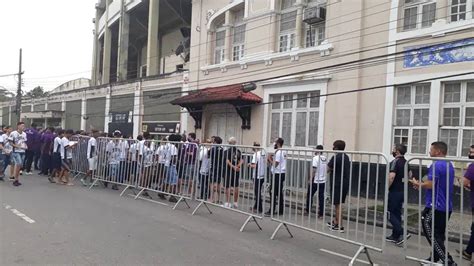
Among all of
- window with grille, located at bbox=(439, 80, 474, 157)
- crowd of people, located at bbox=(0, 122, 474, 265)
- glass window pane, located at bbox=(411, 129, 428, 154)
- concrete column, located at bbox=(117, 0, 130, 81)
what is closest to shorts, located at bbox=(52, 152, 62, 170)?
crowd of people, located at bbox=(0, 122, 474, 265)

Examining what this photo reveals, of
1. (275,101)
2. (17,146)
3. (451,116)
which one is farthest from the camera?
(275,101)

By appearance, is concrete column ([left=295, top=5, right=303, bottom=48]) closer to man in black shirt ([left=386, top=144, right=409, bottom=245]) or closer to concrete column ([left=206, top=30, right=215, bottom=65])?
concrete column ([left=206, top=30, right=215, bottom=65])

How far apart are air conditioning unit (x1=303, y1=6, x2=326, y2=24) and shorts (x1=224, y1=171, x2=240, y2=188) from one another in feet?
26.7

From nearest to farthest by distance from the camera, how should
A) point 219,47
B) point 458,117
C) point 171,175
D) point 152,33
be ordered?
1. point 171,175
2. point 458,117
3. point 219,47
4. point 152,33

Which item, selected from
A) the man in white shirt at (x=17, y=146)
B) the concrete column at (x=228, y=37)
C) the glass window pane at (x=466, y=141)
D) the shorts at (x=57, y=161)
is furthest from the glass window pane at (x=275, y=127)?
the man in white shirt at (x=17, y=146)

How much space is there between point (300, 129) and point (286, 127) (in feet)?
2.29

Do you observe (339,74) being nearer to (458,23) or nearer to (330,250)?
(458,23)

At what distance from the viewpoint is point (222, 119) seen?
18.8 m

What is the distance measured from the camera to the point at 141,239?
6.61 meters

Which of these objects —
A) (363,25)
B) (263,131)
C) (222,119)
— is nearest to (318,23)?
(363,25)

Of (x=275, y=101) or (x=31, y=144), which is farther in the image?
(x=275, y=101)

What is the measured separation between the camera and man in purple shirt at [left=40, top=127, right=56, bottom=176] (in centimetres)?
1526

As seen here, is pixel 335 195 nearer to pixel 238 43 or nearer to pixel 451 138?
pixel 451 138

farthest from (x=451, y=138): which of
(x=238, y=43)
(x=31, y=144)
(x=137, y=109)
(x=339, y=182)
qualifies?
(x=137, y=109)
